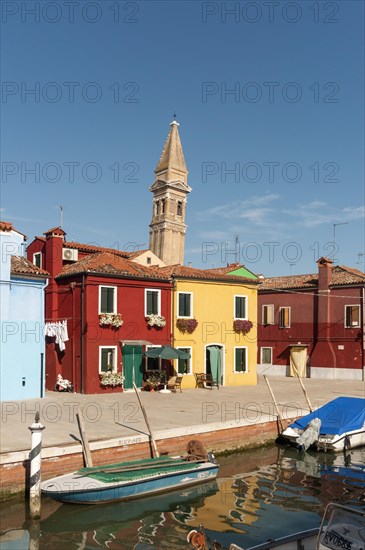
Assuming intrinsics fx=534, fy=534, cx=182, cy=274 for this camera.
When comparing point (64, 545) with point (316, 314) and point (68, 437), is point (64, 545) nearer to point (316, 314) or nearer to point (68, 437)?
point (68, 437)

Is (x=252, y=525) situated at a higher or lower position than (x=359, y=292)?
lower

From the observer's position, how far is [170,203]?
6988cm

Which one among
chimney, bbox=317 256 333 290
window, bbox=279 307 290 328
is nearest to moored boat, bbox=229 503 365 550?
chimney, bbox=317 256 333 290

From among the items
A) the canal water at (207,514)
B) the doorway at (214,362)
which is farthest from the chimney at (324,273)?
the canal water at (207,514)

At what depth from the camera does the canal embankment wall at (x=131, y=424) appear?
42.1ft

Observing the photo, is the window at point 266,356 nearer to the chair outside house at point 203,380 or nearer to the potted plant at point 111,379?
the chair outside house at point 203,380

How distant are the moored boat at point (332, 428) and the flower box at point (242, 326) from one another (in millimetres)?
10675

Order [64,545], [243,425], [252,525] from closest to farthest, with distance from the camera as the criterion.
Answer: [64,545], [252,525], [243,425]

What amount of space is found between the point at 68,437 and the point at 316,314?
2702cm

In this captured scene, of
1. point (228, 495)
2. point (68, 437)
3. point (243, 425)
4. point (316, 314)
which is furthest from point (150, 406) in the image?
point (316, 314)

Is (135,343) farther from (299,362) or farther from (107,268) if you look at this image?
(299,362)

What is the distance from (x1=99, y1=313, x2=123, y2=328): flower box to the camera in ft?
81.8

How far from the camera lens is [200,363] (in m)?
28.5

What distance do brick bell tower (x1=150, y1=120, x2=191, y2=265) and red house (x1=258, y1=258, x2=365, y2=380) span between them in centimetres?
2922
